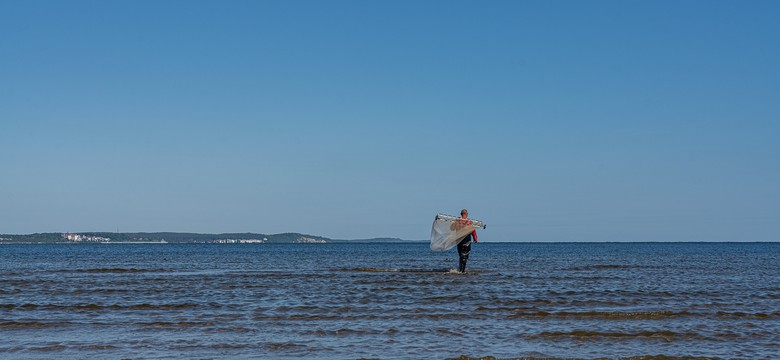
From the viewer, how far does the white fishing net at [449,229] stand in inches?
1275

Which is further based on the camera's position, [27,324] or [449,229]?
[449,229]

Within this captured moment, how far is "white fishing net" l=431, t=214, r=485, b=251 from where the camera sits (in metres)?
32.4

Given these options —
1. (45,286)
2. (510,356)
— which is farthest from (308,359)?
(45,286)

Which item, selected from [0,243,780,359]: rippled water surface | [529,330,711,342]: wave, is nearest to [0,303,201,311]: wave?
[0,243,780,359]: rippled water surface

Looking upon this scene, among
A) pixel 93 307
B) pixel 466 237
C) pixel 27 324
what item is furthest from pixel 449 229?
pixel 27 324

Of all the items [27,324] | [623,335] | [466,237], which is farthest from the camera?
[466,237]

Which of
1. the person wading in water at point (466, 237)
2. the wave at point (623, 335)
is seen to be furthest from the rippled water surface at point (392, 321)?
the person wading in water at point (466, 237)

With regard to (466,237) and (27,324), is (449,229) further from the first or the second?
(27,324)

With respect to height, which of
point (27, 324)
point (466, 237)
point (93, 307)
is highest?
point (466, 237)

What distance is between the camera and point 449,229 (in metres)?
33.2

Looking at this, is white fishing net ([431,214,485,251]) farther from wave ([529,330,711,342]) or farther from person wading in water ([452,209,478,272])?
wave ([529,330,711,342])

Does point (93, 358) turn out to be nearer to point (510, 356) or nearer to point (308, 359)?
point (308, 359)

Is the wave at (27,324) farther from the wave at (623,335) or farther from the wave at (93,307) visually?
the wave at (623,335)

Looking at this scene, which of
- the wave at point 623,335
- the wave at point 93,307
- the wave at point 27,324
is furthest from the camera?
the wave at point 93,307
